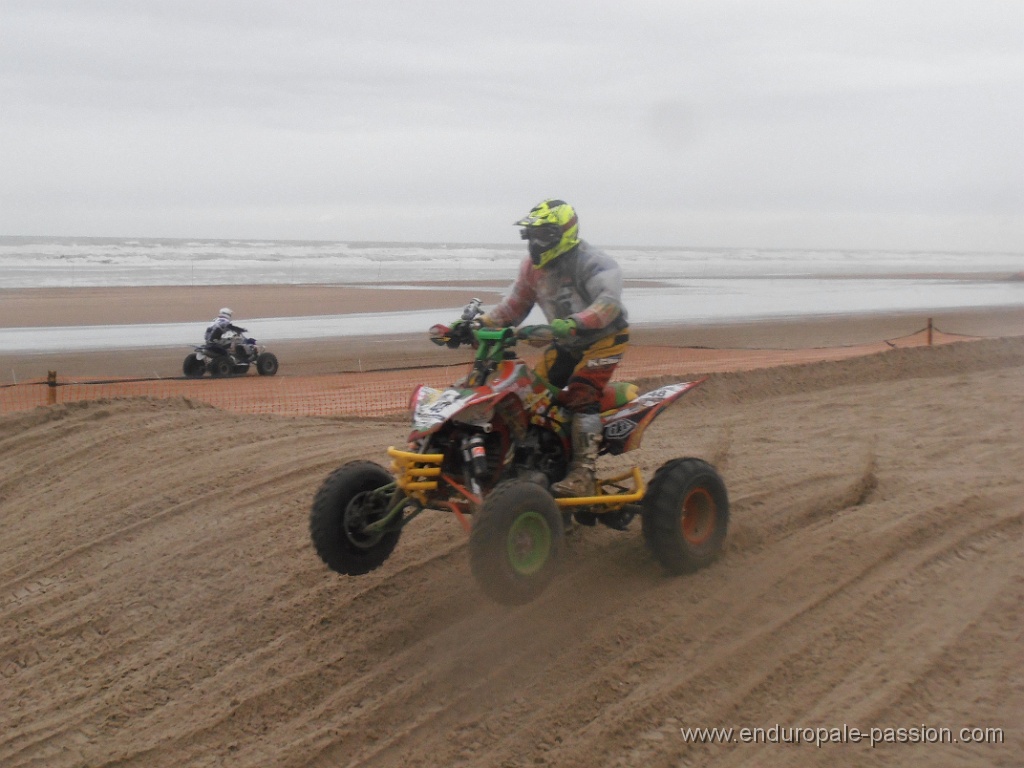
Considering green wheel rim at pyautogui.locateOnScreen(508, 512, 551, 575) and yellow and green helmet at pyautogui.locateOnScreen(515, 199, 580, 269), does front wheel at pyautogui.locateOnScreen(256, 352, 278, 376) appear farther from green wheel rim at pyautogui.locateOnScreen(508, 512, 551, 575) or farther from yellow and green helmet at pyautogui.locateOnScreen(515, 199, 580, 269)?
green wheel rim at pyautogui.locateOnScreen(508, 512, 551, 575)

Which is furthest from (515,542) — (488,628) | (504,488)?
(488,628)

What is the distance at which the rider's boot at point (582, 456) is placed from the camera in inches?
224

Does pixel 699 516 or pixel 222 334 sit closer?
pixel 699 516

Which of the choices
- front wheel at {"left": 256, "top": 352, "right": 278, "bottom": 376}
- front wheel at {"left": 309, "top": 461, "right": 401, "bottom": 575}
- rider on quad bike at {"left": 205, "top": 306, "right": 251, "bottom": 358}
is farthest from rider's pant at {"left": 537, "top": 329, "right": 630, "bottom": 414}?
rider on quad bike at {"left": 205, "top": 306, "right": 251, "bottom": 358}

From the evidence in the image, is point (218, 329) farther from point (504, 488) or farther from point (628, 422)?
point (504, 488)

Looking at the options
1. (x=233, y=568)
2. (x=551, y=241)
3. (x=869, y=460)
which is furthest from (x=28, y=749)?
(x=869, y=460)

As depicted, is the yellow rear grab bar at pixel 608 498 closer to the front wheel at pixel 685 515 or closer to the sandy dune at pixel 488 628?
the front wheel at pixel 685 515

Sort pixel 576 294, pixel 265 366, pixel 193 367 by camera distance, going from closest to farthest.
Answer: pixel 576 294, pixel 193 367, pixel 265 366

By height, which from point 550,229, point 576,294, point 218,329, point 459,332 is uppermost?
point 550,229

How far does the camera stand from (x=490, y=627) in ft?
17.4

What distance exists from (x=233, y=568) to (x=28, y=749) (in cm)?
182

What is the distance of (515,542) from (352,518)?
3.42 ft

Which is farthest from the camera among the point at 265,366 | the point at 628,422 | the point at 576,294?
the point at 265,366

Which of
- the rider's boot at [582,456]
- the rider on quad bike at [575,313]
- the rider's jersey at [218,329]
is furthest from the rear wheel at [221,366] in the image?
the rider's boot at [582,456]
